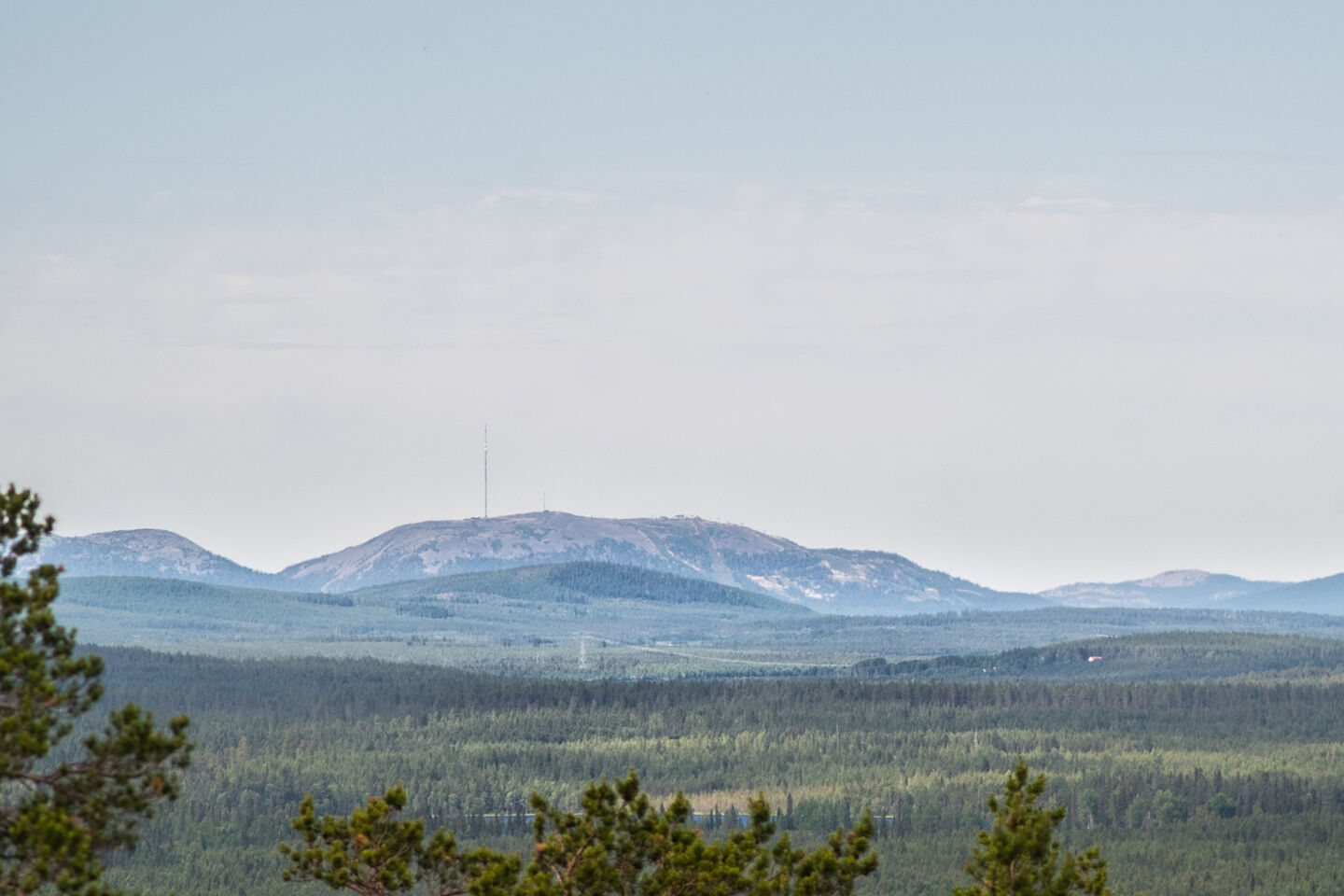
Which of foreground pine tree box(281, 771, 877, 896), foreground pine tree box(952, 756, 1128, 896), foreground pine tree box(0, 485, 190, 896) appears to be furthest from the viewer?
foreground pine tree box(952, 756, 1128, 896)

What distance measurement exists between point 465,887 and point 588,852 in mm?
2378

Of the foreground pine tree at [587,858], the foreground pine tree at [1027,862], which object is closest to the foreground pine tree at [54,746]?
the foreground pine tree at [587,858]

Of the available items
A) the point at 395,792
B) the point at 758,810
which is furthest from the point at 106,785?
the point at 758,810

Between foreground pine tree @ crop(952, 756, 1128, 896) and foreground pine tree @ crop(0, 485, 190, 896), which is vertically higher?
foreground pine tree @ crop(0, 485, 190, 896)

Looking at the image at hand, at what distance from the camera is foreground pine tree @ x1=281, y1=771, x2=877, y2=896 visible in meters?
→ 35.7

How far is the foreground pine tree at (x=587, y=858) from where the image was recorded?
117 feet

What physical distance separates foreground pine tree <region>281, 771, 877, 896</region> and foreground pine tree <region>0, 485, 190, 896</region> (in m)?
4.27

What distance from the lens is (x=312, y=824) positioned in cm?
3631

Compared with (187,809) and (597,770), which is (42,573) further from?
(597,770)

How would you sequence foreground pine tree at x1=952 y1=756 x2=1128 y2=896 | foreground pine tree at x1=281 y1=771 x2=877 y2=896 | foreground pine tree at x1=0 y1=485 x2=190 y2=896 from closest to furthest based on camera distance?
foreground pine tree at x1=0 y1=485 x2=190 y2=896
foreground pine tree at x1=281 y1=771 x2=877 y2=896
foreground pine tree at x1=952 y1=756 x2=1128 y2=896

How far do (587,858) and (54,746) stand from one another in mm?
10527

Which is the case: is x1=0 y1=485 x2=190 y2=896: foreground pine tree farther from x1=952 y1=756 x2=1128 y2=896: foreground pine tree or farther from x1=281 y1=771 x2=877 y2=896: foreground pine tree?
x1=952 y1=756 x2=1128 y2=896: foreground pine tree

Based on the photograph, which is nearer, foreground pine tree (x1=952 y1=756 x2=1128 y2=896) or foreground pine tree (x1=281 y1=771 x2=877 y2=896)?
foreground pine tree (x1=281 y1=771 x2=877 y2=896)

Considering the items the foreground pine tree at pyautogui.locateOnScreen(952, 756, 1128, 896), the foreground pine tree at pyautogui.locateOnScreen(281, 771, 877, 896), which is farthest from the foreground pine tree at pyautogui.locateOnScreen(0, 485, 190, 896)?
the foreground pine tree at pyautogui.locateOnScreen(952, 756, 1128, 896)
